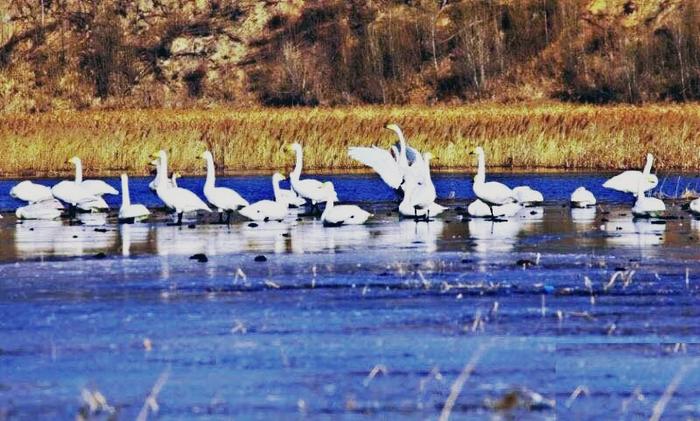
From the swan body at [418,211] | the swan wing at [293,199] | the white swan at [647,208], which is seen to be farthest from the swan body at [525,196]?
the swan wing at [293,199]

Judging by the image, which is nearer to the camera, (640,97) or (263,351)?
(263,351)

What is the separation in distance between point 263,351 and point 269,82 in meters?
52.5

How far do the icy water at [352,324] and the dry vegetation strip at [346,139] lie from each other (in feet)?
50.0

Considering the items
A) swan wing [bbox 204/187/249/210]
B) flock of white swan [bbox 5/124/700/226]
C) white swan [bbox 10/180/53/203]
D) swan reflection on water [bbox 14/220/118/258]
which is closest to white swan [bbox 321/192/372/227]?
flock of white swan [bbox 5/124/700/226]

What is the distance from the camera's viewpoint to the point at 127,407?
924 centimetres

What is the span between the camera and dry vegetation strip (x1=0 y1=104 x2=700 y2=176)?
120 ft

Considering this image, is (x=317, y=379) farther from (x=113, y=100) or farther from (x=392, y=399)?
(x=113, y=100)

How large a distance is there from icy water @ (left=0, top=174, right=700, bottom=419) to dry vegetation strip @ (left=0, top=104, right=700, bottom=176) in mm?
15238

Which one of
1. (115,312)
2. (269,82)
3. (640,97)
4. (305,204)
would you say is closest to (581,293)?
(115,312)

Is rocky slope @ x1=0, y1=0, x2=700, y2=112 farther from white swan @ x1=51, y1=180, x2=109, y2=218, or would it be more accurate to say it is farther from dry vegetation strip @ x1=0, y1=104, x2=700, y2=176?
white swan @ x1=51, y1=180, x2=109, y2=218

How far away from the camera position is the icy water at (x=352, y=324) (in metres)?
9.45

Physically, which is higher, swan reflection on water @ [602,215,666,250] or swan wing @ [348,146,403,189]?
swan wing @ [348,146,403,189]

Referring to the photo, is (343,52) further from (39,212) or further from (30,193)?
(39,212)

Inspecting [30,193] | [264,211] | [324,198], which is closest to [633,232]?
[264,211]
